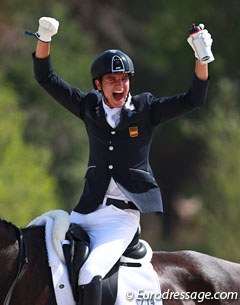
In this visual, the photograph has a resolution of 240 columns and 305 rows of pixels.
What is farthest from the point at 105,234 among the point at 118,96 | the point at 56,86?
the point at 56,86

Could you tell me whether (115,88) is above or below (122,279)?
above

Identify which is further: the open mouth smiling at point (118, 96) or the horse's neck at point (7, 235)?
the open mouth smiling at point (118, 96)

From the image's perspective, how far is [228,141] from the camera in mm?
18938

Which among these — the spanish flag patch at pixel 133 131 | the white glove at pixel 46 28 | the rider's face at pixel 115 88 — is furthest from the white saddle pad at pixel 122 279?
the white glove at pixel 46 28

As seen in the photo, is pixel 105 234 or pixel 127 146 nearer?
pixel 105 234

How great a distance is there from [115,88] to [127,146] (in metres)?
0.44

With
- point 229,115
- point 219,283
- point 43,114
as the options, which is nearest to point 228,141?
point 229,115

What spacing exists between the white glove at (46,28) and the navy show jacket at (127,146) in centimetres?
19

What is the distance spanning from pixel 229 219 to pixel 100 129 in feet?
37.3

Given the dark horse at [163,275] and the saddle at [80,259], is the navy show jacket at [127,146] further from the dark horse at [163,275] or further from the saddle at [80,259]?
the dark horse at [163,275]

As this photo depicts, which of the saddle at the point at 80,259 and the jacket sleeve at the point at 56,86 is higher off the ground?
the jacket sleeve at the point at 56,86

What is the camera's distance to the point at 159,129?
106ft

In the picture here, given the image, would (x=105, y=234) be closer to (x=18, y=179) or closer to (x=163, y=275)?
(x=163, y=275)

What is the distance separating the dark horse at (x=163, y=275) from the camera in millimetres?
6492
